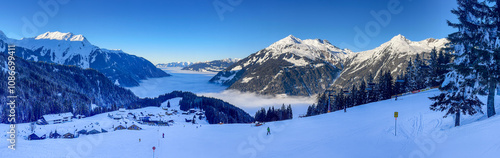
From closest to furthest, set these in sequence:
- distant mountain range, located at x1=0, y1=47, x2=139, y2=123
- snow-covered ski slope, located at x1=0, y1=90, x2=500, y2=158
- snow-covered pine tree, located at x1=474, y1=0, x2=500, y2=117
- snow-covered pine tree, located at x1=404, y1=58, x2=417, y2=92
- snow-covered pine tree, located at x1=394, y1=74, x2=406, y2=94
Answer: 1. snow-covered ski slope, located at x1=0, y1=90, x2=500, y2=158
2. snow-covered pine tree, located at x1=474, y1=0, x2=500, y2=117
3. snow-covered pine tree, located at x1=394, y1=74, x2=406, y2=94
4. snow-covered pine tree, located at x1=404, y1=58, x2=417, y2=92
5. distant mountain range, located at x1=0, y1=47, x2=139, y2=123

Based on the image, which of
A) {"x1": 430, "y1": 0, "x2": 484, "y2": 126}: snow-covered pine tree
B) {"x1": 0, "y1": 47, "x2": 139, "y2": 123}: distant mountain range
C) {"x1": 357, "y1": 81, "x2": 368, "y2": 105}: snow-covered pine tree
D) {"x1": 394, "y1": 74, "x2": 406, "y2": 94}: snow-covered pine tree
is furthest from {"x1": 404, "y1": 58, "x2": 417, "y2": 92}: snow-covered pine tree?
{"x1": 0, "y1": 47, "x2": 139, "y2": 123}: distant mountain range

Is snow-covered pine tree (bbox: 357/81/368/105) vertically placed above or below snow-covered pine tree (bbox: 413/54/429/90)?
below

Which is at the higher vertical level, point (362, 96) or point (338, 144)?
point (362, 96)

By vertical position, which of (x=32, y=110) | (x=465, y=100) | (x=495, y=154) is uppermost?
(x=465, y=100)

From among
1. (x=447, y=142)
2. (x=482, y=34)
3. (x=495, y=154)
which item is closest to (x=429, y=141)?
(x=447, y=142)

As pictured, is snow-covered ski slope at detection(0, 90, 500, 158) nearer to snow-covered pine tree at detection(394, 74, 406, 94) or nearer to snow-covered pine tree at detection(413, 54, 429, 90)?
snow-covered pine tree at detection(394, 74, 406, 94)

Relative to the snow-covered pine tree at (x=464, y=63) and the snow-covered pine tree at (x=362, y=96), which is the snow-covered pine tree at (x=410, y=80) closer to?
the snow-covered pine tree at (x=362, y=96)

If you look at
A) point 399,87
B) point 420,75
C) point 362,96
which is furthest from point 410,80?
point 362,96

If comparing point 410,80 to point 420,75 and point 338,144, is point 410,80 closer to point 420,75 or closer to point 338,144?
point 420,75

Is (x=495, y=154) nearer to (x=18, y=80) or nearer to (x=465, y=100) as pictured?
(x=465, y=100)
